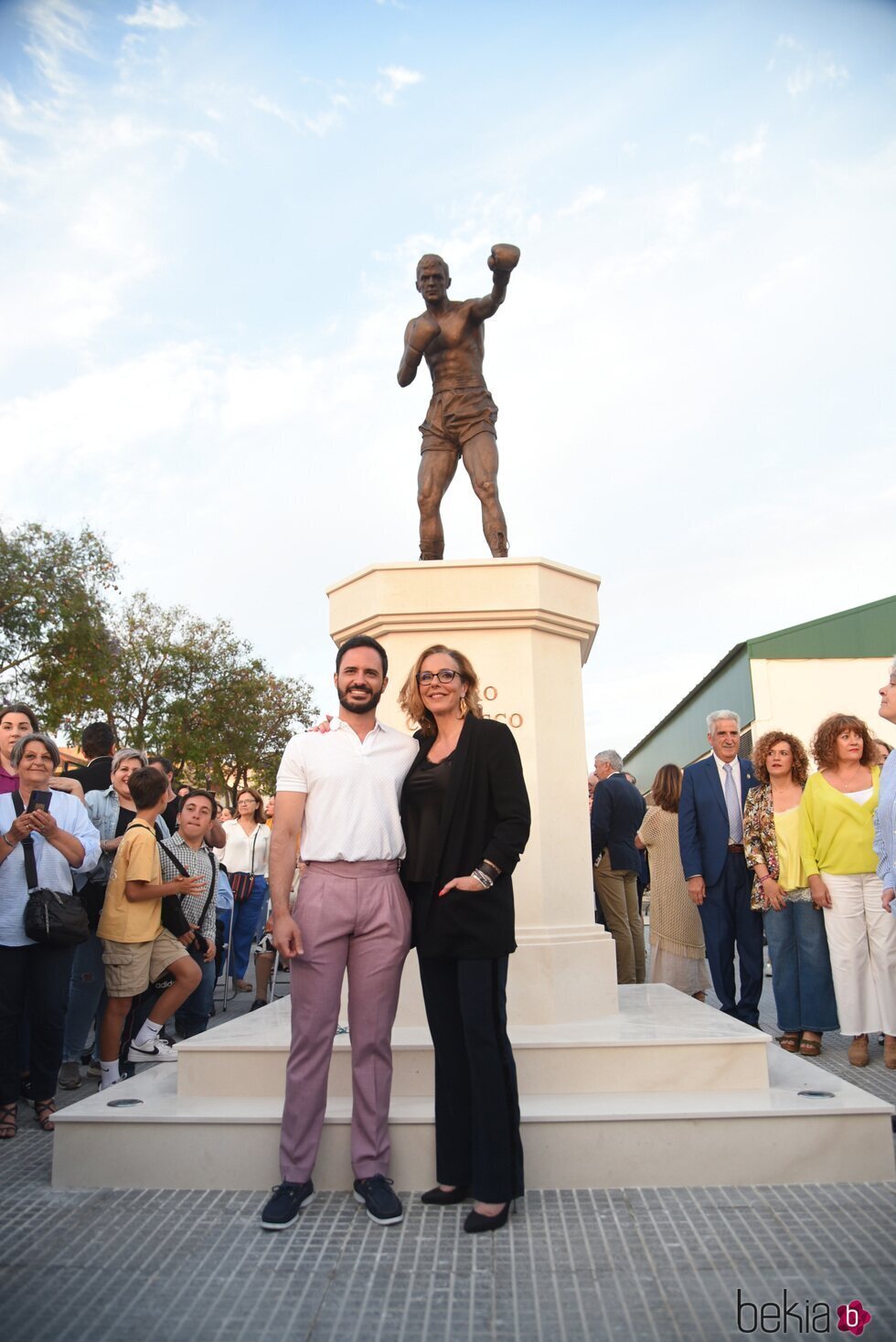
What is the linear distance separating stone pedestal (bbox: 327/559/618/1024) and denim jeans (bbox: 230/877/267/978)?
16.6ft

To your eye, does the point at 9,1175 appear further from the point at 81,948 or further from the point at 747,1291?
the point at 747,1291

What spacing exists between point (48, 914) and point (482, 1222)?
2.46 meters

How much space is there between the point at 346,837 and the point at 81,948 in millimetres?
3133

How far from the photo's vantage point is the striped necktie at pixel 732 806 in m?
6.45

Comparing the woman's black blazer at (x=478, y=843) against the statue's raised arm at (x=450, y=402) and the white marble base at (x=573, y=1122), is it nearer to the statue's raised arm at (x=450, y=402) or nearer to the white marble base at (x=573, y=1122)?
the white marble base at (x=573, y=1122)

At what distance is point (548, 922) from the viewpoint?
4781 millimetres

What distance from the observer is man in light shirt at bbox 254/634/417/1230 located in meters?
3.39

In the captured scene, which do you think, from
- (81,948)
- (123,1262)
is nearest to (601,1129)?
(123,1262)

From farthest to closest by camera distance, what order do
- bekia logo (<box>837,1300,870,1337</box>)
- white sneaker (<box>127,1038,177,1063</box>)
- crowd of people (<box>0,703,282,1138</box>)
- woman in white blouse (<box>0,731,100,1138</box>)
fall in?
white sneaker (<box>127,1038,177,1063</box>) < crowd of people (<box>0,703,282,1138</box>) < woman in white blouse (<box>0,731,100,1138</box>) < bekia logo (<box>837,1300,870,1337</box>)

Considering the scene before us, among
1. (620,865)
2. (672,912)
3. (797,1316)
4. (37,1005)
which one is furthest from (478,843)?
(620,865)

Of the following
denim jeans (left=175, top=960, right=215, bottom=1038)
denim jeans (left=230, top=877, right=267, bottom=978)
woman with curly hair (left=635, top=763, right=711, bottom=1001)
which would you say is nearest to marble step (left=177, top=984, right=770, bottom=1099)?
denim jeans (left=175, top=960, right=215, bottom=1038)

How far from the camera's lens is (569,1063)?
13.2 feet

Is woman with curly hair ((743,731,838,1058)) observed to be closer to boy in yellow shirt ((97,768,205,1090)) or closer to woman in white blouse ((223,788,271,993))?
boy in yellow shirt ((97,768,205,1090))

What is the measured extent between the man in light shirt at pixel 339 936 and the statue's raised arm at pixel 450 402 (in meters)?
2.47
